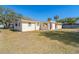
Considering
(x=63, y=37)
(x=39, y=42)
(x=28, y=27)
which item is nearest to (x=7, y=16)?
(x=28, y=27)

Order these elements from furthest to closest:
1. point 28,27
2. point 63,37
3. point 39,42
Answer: point 28,27 < point 63,37 < point 39,42

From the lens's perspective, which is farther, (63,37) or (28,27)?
(28,27)

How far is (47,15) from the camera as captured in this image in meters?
5.25

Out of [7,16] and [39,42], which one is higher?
[7,16]

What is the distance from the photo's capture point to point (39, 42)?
5406mm

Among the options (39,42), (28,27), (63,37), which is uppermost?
(28,27)

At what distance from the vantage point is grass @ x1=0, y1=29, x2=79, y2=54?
198 inches

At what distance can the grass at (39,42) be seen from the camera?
5.02 meters

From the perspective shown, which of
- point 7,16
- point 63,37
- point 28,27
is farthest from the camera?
point 28,27

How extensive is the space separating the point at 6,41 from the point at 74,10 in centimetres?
261

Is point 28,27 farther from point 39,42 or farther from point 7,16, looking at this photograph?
point 39,42

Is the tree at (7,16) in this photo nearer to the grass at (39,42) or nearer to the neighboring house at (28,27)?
the neighboring house at (28,27)
